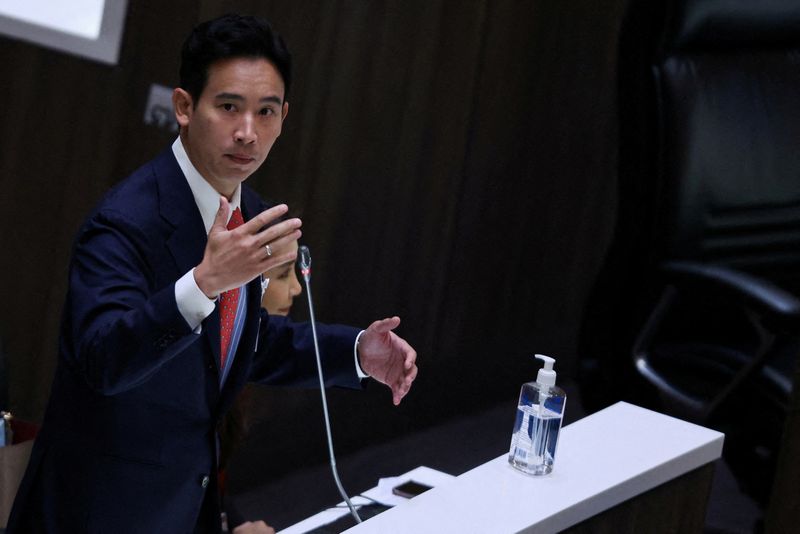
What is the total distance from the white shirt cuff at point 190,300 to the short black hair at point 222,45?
0.35 meters

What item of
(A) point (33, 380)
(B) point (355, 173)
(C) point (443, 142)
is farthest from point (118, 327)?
(C) point (443, 142)

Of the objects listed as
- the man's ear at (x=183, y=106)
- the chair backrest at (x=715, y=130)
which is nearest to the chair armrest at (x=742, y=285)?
the chair backrest at (x=715, y=130)

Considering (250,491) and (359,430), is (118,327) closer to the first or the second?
(250,491)

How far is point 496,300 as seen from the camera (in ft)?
12.7

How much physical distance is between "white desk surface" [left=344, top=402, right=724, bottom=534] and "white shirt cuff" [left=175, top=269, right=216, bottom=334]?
0.33 meters

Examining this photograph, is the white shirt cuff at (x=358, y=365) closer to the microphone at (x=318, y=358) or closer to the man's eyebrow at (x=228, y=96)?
the microphone at (x=318, y=358)

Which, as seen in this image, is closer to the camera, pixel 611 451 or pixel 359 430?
pixel 611 451

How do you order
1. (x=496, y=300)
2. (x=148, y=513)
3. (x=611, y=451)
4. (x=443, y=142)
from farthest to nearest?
(x=496, y=300), (x=443, y=142), (x=148, y=513), (x=611, y=451)

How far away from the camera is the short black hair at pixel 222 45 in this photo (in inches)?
66.9

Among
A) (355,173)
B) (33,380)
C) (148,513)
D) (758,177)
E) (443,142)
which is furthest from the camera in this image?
(443,142)

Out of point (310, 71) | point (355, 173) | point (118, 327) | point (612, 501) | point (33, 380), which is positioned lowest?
point (33, 380)

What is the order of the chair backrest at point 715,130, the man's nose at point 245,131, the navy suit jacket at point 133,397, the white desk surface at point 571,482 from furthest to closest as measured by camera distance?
the chair backrest at point 715,130 → the man's nose at point 245,131 → the navy suit jacket at point 133,397 → the white desk surface at point 571,482

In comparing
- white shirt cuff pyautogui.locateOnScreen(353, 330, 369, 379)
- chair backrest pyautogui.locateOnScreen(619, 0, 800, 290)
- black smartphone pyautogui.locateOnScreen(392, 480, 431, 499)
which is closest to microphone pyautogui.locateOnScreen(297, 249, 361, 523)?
white shirt cuff pyautogui.locateOnScreen(353, 330, 369, 379)

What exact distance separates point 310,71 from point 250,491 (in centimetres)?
108
